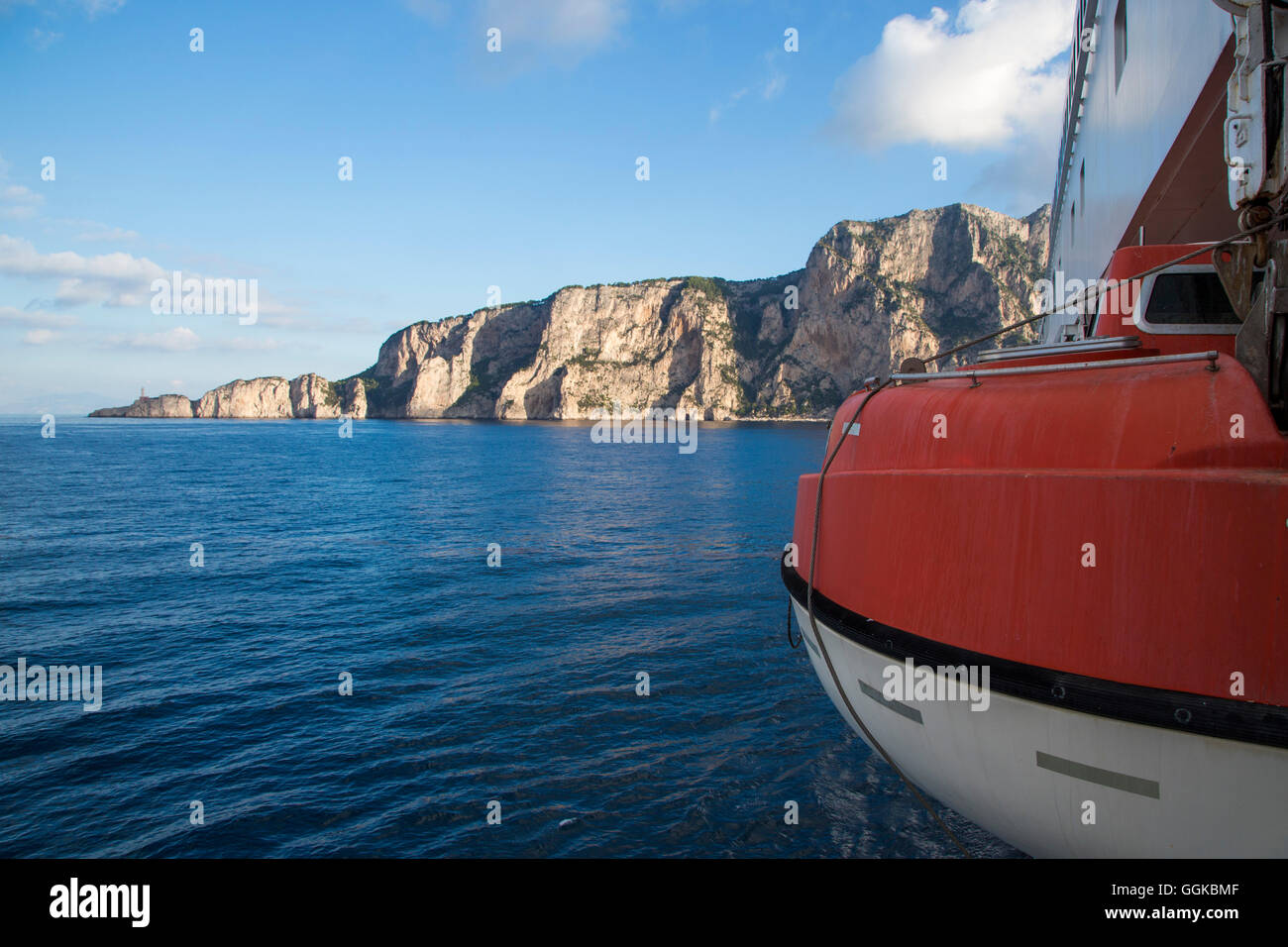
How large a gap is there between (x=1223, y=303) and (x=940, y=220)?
157m

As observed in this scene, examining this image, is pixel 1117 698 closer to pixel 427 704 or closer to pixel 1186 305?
pixel 1186 305

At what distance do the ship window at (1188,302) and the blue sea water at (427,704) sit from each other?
5.15m

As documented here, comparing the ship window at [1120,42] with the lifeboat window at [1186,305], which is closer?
the lifeboat window at [1186,305]

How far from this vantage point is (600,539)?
2611cm

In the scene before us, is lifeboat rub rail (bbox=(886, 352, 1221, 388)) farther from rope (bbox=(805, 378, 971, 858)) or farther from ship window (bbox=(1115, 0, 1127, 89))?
ship window (bbox=(1115, 0, 1127, 89))

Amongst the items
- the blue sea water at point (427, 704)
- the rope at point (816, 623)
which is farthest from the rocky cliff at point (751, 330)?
the rope at point (816, 623)

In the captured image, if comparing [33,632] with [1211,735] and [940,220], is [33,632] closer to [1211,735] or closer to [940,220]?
[1211,735]

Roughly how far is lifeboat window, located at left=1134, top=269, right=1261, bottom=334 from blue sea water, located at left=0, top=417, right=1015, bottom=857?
512 cm

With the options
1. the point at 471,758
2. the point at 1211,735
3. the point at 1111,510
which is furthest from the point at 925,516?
the point at 471,758

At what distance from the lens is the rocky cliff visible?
445 ft

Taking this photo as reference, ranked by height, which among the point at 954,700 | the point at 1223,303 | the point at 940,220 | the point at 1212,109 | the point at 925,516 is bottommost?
the point at 954,700

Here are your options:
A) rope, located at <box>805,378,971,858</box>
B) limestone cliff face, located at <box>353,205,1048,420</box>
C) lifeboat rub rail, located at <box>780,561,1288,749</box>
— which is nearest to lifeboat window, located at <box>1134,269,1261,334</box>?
rope, located at <box>805,378,971,858</box>

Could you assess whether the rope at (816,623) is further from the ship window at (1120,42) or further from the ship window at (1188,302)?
the ship window at (1120,42)

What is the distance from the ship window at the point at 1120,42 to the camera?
29.8ft
